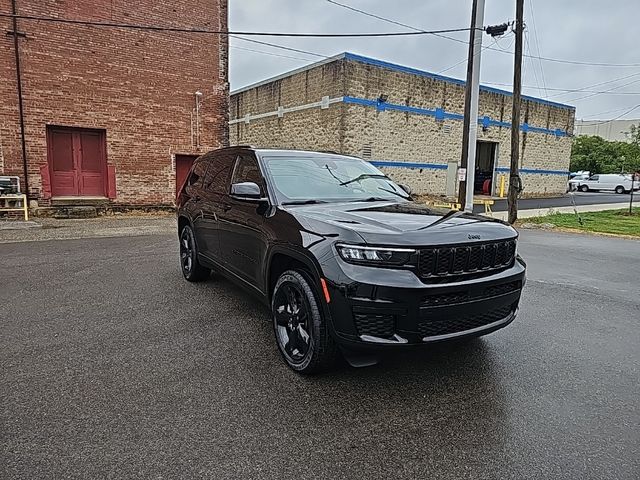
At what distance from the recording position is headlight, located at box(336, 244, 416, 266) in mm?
2984

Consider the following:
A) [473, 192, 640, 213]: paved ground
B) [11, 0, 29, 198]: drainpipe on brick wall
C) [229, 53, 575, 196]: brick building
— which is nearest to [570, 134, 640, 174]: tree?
[473, 192, 640, 213]: paved ground

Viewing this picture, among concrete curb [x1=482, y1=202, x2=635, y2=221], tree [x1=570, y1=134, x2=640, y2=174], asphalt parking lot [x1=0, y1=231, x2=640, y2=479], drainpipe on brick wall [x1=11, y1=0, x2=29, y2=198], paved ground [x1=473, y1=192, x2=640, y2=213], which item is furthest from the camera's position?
tree [x1=570, y1=134, x2=640, y2=174]

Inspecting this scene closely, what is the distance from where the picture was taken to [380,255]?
3.00 m

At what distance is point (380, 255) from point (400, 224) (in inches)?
14.7

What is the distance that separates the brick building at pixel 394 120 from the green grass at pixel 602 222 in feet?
25.5

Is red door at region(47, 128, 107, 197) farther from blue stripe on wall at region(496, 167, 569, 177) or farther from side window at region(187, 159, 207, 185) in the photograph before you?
blue stripe on wall at region(496, 167, 569, 177)

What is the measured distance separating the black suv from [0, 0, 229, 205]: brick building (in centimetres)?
1162

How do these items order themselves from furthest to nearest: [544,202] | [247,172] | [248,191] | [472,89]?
[544,202]
[472,89]
[247,172]
[248,191]

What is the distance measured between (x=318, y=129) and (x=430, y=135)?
19.2 feet

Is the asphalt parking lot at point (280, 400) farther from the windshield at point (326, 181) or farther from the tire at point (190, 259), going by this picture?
the windshield at point (326, 181)

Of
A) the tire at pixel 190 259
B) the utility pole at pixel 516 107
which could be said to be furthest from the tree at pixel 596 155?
the tire at pixel 190 259

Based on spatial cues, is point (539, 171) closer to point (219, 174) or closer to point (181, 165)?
point (181, 165)

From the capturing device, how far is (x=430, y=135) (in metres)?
22.9

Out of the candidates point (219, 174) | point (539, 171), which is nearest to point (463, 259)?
point (219, 174)
